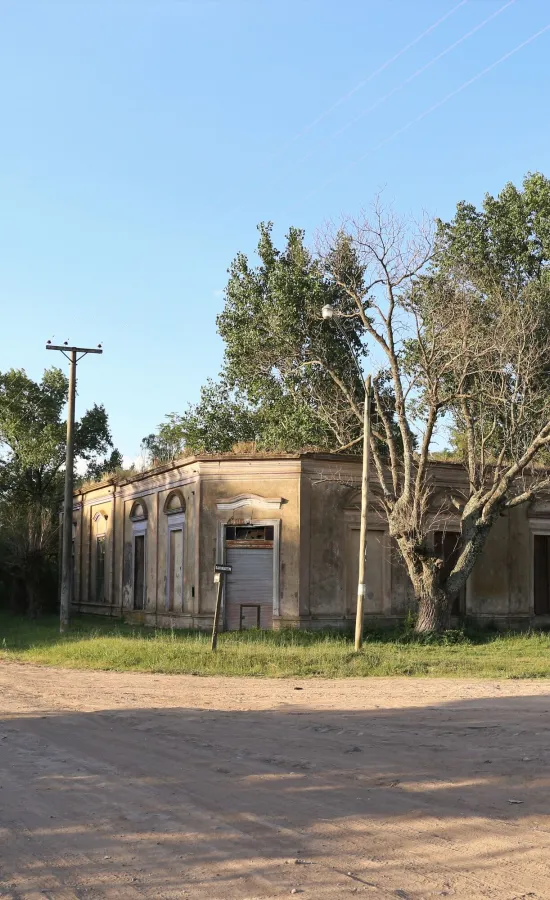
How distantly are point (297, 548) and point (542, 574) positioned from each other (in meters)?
9.14

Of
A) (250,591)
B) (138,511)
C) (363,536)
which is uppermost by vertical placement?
(138,511)

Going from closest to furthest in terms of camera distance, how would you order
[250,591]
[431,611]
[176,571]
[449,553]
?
[431,611]
[250,591]
[449,553]
[176,571]

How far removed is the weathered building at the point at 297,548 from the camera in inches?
995

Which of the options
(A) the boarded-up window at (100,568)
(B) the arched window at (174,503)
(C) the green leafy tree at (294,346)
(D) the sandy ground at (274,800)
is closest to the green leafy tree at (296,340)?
(C) the green leafy tree at (294,346)

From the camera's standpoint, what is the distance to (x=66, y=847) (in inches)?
242

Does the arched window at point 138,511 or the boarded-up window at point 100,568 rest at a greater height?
the arched window at point 138,511

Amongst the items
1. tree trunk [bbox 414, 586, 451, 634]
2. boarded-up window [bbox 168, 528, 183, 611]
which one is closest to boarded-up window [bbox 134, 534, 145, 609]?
boarded-up window [bbox 168, 528, 183, 611]

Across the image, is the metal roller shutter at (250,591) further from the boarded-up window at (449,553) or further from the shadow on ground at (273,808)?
the shadow on ground at (273,808)

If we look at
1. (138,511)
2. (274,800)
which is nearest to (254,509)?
(138,511)

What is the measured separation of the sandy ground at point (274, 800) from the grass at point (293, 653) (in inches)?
183

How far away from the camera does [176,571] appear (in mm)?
27969

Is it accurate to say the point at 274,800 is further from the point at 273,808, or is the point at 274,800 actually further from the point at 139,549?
the point at 139,549

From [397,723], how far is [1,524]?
97.0 feet

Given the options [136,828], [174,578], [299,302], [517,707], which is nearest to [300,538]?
[174,578]
